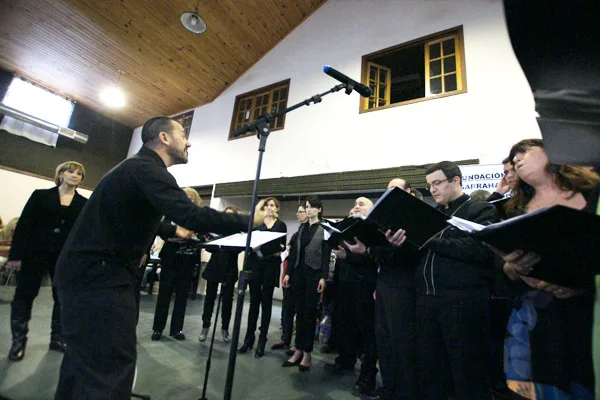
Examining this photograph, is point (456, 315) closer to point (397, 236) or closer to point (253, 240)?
point (397, 236)

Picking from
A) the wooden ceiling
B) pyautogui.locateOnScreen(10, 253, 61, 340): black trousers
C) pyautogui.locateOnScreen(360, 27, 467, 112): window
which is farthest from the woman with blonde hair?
the wooden ceiling

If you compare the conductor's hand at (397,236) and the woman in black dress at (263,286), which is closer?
the conductor's hand at (397,236)

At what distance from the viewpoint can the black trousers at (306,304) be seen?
2238mm

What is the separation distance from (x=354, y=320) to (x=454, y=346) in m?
1.08

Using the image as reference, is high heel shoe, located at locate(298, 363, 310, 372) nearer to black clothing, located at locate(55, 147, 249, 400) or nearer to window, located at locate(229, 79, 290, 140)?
black clothing, located at locate(55, 147, 249, 400)

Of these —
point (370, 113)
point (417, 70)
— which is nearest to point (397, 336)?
point (370, 113)

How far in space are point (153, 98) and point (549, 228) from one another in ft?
26.7

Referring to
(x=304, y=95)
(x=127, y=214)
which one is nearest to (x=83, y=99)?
(x=304, y=95)

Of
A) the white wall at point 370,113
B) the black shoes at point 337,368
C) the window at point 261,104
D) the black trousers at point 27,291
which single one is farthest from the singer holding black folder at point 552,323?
the window at point 261,104

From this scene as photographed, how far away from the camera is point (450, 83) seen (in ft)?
13.4

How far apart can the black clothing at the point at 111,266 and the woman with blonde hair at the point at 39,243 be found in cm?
140

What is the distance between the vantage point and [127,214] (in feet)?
3.67

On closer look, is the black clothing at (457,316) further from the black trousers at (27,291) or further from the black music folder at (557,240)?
the black trousers at (27,291)

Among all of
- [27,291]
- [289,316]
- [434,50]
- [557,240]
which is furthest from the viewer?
[434,50]
